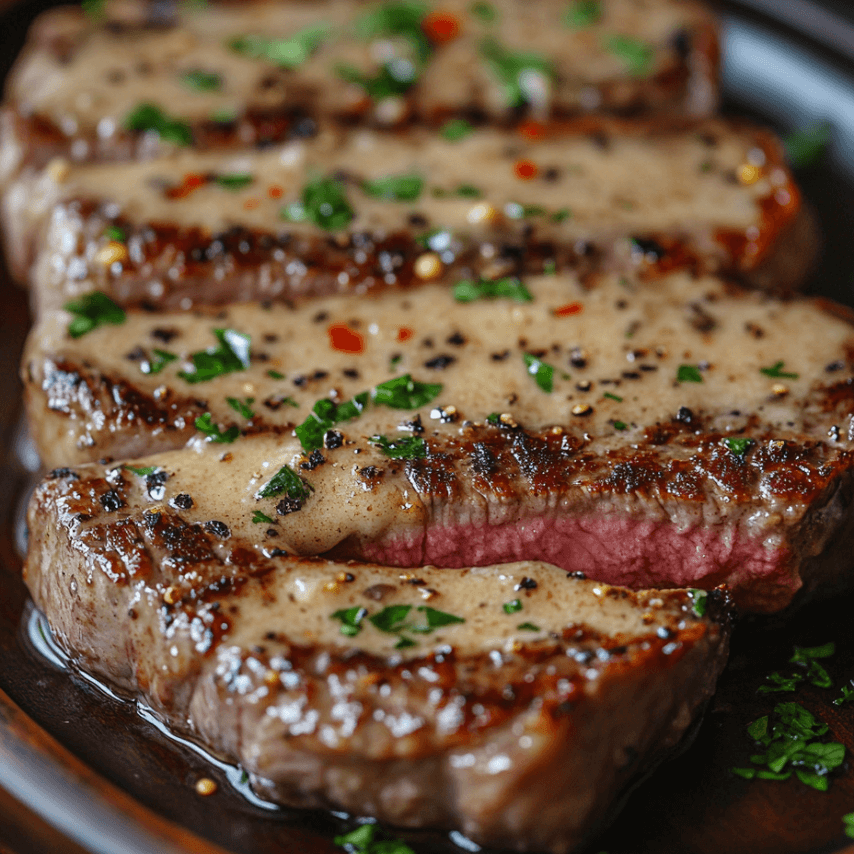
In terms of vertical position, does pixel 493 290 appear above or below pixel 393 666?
above

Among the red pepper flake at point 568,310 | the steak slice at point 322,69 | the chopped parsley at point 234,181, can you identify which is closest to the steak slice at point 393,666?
the red pepper flake at point 568,310

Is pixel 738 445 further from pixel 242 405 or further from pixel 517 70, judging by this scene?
pixel 517 70

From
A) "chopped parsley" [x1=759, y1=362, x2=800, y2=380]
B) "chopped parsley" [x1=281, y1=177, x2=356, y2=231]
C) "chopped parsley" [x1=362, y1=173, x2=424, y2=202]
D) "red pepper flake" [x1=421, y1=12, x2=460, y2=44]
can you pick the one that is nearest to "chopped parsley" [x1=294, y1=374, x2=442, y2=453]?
"chopped parsley" [x1=281, y1=177, x2=356, y2=231]

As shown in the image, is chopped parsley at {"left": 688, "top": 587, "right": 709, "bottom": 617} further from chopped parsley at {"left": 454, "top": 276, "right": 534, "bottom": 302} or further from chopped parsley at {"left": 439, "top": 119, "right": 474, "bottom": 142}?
chopped parsley at {"left": 439, "top": 119, "right": 474, "bottom": 142}

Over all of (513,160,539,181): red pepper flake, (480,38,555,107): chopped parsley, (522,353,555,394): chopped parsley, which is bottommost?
(522,353,555,394): chopped parsley

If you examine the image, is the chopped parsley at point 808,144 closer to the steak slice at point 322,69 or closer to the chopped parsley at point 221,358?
the steak slice at point 322,69

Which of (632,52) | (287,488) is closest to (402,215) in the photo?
(287,488)
